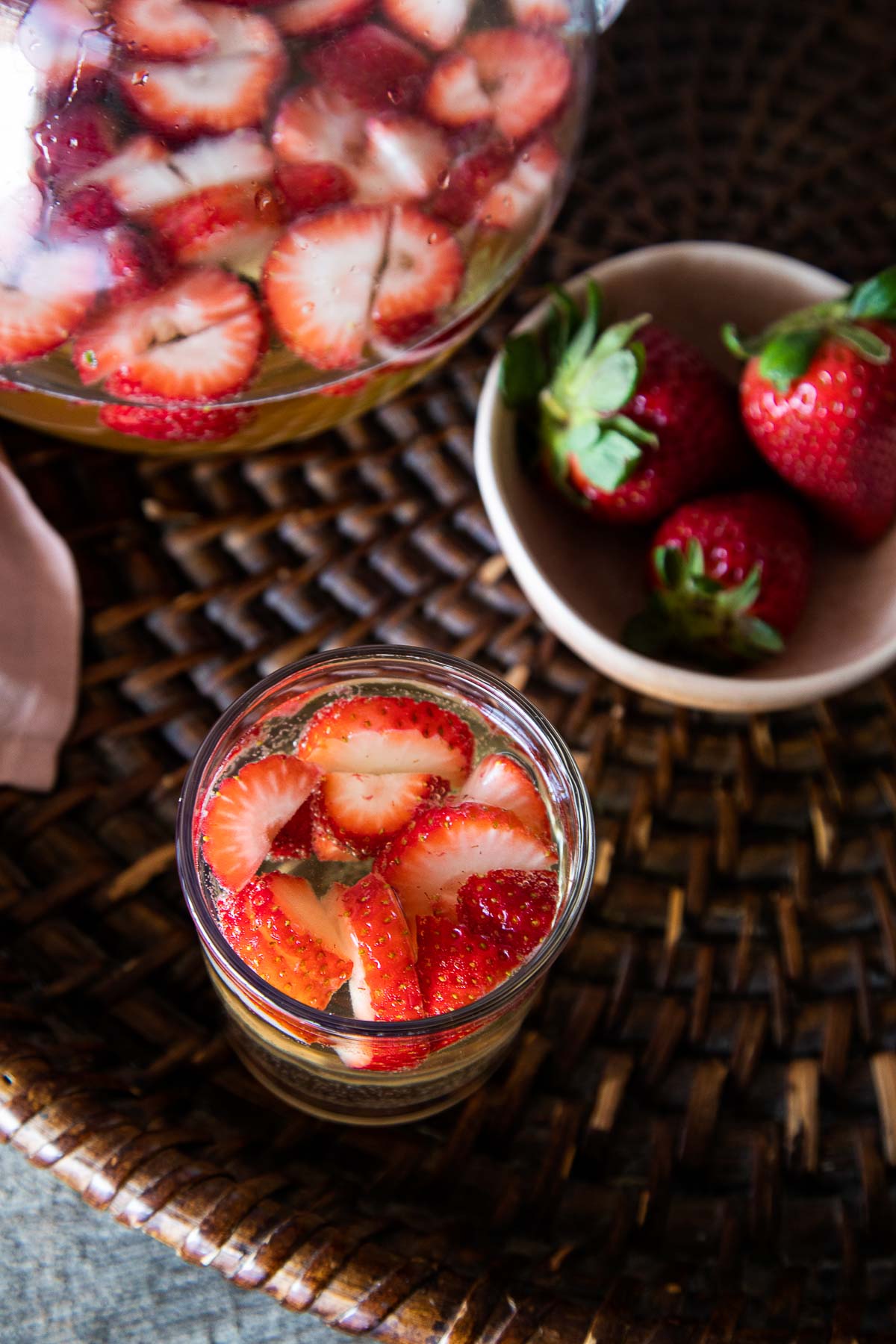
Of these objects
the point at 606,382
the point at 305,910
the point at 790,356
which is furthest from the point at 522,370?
the point at 305,910

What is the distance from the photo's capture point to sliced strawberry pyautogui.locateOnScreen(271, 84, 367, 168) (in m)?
0.56

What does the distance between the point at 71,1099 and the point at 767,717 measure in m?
0.50

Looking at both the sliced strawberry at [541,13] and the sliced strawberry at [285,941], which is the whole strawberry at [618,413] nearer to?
the sliced strawberry at [541,13]

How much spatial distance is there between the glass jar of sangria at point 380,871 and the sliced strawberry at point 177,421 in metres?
0.14

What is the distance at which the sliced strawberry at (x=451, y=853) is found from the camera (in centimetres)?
58

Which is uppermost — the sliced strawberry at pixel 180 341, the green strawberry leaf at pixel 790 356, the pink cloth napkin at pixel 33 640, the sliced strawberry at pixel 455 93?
the sliced strawberry at pixel 455 93

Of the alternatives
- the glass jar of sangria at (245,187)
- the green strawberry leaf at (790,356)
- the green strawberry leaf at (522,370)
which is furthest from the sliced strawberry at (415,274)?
the green strawberry leaf at (790,356)

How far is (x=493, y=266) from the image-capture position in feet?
Result: 2.20

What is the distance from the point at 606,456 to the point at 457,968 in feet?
1.12

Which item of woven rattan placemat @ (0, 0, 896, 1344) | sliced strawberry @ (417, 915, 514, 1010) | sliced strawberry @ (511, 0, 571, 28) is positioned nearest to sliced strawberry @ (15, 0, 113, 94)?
sliced strawberry @ (511, 0, 571, 28)

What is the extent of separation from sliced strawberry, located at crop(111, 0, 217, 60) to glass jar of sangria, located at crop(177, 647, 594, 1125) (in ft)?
0.97

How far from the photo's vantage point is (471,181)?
2.04 ft

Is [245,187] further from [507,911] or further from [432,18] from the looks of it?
[507,911]

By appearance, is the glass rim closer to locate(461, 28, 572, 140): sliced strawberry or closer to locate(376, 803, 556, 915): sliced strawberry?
locate(376, 803, 556, 915): sliced strawberry
